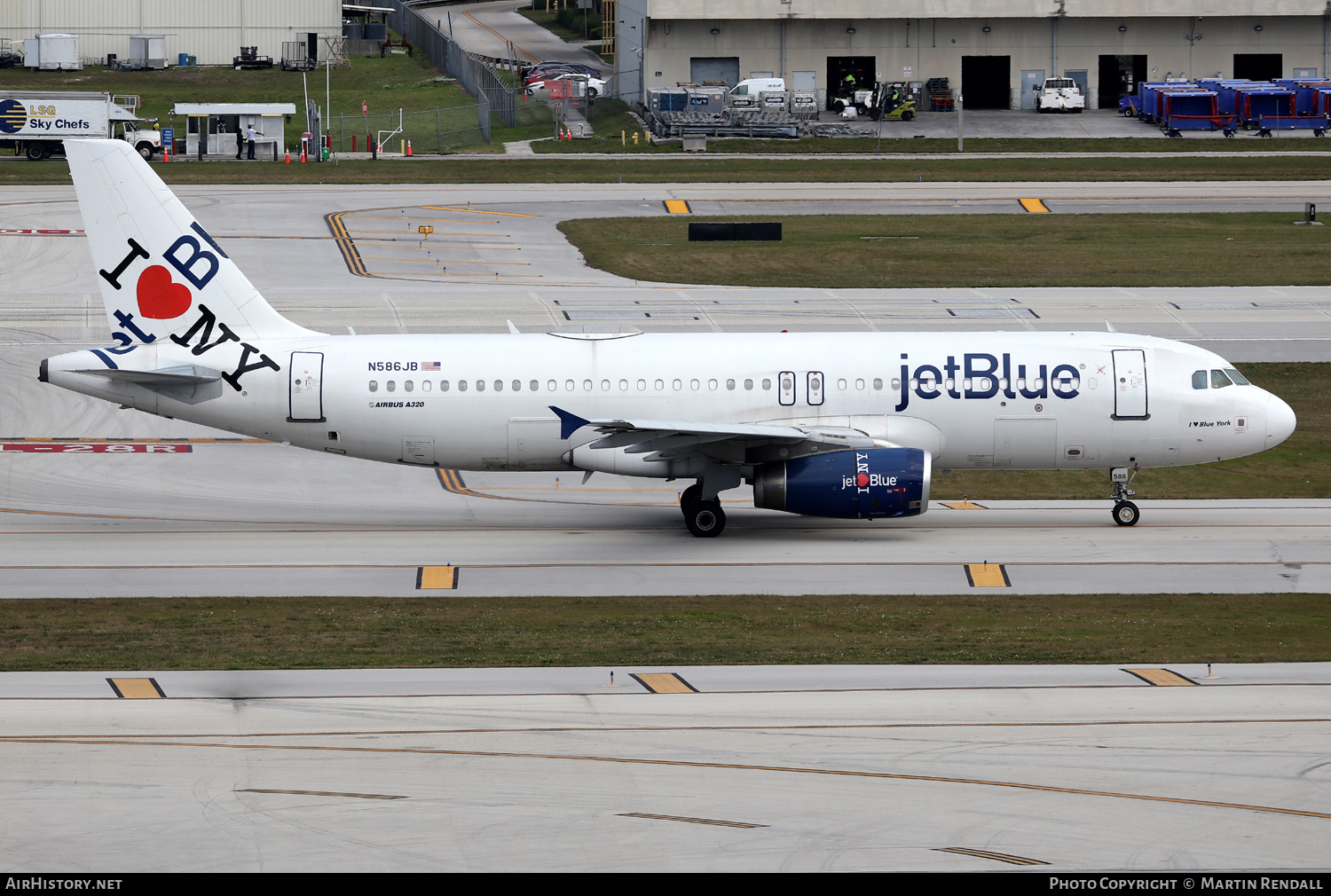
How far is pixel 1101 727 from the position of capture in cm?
2331

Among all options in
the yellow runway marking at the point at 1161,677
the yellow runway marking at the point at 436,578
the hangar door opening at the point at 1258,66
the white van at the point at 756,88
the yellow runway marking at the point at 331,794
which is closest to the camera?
the yellow runway marking at the point at 331,794

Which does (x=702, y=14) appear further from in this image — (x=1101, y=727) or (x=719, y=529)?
(x=1101, y=727)

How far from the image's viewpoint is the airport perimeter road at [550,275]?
2196 inches

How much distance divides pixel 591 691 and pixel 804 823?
6.22 metres

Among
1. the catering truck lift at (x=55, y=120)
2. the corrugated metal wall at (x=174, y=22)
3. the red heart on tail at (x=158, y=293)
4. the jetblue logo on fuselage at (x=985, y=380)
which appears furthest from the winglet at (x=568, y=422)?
the corrugated metal wall at (x=174, y=22)

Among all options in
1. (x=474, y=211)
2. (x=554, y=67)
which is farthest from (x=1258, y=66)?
(x=474, y=211)

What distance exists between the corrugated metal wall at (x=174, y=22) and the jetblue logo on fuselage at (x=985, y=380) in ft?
355

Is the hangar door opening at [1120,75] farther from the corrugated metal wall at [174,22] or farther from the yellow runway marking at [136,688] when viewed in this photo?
the yellow runway marking at [136,688]

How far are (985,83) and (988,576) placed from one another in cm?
8853

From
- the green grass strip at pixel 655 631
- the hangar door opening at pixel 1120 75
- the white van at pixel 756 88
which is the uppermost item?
the hangar door opening at pixel 1120 75

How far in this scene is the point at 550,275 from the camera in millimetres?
65000

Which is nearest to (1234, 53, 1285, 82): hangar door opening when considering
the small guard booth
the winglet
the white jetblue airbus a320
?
the small guard booth

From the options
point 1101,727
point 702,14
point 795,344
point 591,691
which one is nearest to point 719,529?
point 795,344

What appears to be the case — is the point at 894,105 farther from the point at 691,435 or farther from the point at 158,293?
the point at 158,293
